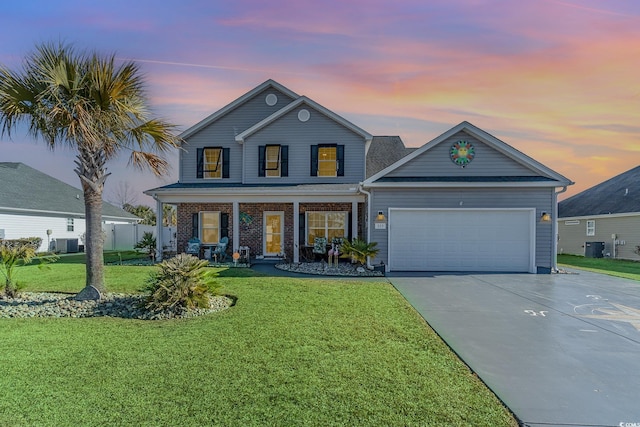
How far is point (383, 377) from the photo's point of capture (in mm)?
3686

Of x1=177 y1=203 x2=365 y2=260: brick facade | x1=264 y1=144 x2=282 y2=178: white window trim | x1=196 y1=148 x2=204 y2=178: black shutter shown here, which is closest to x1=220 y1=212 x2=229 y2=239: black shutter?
x1=177 y1=203 x2=365 y2=260: brick facade

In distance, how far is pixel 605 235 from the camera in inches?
811

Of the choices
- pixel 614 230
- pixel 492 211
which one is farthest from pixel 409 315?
pixel 614 230

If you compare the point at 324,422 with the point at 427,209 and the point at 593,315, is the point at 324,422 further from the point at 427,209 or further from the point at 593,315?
the point at 427,209

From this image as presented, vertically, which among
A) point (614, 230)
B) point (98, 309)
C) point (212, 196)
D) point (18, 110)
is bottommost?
point (98, 309)

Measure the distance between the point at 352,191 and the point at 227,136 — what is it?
711 cm

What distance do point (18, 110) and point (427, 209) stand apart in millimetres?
11309

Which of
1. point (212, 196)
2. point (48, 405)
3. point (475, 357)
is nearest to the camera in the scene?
point (48, 405)

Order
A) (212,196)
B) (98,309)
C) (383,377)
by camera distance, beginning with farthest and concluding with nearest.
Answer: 1. (212,196)
2. (98,309)
3. (383,377)

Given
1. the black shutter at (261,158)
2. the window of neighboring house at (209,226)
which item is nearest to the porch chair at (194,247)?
the window of neighboring house at (209,226)

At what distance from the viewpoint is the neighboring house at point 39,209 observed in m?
18.5

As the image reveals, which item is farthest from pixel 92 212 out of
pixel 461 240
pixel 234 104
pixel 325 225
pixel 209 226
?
pixel 461 240

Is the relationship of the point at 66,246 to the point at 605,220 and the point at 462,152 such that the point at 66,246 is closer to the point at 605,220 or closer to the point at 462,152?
the point at 462,152

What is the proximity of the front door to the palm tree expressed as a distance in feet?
26.4
